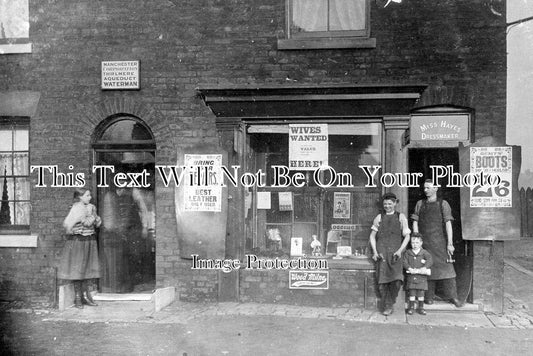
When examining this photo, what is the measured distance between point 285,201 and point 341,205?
89 centimetres

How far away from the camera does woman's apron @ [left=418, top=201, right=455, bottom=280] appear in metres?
7.70

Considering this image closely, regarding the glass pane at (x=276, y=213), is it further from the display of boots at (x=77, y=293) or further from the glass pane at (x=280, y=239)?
the display of boots at (x=77, y=293)

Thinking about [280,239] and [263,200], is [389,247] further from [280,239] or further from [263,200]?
[263,200]

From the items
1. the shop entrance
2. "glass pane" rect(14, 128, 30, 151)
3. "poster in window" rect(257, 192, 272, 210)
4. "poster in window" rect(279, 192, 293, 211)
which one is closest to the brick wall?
"glass pane" rect(14, 128, 30, 151)

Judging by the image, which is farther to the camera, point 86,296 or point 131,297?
point 131,297

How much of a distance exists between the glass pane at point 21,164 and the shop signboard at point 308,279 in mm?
4766

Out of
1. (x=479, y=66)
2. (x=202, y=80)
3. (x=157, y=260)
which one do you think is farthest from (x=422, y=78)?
(x=157, y=260)

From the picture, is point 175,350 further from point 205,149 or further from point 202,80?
point 202,80

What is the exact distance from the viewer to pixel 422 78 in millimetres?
7680

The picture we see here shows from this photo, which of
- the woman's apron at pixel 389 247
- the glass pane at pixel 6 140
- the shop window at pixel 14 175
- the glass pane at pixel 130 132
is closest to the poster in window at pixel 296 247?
the woman's apron at pixel 389 247

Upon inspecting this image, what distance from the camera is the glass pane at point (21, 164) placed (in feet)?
28.5

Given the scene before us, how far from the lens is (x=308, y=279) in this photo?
7875mm

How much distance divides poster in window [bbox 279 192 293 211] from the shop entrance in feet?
8.06

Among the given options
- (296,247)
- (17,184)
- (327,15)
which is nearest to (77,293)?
(17,184)
